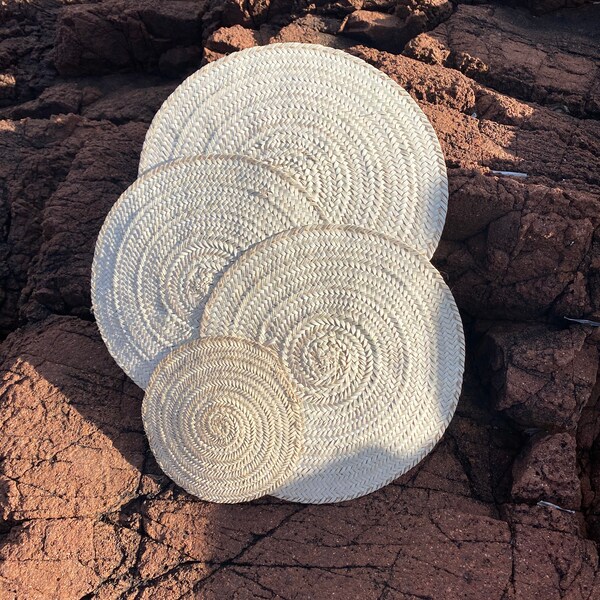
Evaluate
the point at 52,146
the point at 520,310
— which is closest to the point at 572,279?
the point at 520,310

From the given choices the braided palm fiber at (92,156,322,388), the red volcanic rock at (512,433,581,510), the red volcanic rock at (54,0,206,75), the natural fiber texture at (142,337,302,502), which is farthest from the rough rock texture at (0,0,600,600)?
the red volcanic rock at (54,0,206,75)

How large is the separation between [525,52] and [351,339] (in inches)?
60.1

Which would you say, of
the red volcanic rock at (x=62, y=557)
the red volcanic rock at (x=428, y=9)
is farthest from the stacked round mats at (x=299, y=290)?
the red volcanic rock at (x=428, y=9)

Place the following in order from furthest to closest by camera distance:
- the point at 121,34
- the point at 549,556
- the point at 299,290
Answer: the point at 121,34 < the point at 299,290 < the point at 549,556

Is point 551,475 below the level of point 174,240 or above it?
below

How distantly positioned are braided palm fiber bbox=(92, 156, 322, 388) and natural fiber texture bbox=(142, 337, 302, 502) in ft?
0.38

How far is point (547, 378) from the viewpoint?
2002mm

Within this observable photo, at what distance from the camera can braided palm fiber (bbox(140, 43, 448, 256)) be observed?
6.43 ft

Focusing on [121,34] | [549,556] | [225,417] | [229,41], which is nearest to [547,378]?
[549,556]

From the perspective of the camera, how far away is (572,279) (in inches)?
79.7

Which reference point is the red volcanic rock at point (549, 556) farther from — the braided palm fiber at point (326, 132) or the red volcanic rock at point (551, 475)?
the braided palm fiber at point (326, 132)

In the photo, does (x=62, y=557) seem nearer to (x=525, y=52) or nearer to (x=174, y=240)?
(x=174, y=240)

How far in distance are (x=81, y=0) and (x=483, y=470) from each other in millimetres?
3398

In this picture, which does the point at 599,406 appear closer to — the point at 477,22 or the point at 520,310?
the point at 520,310
